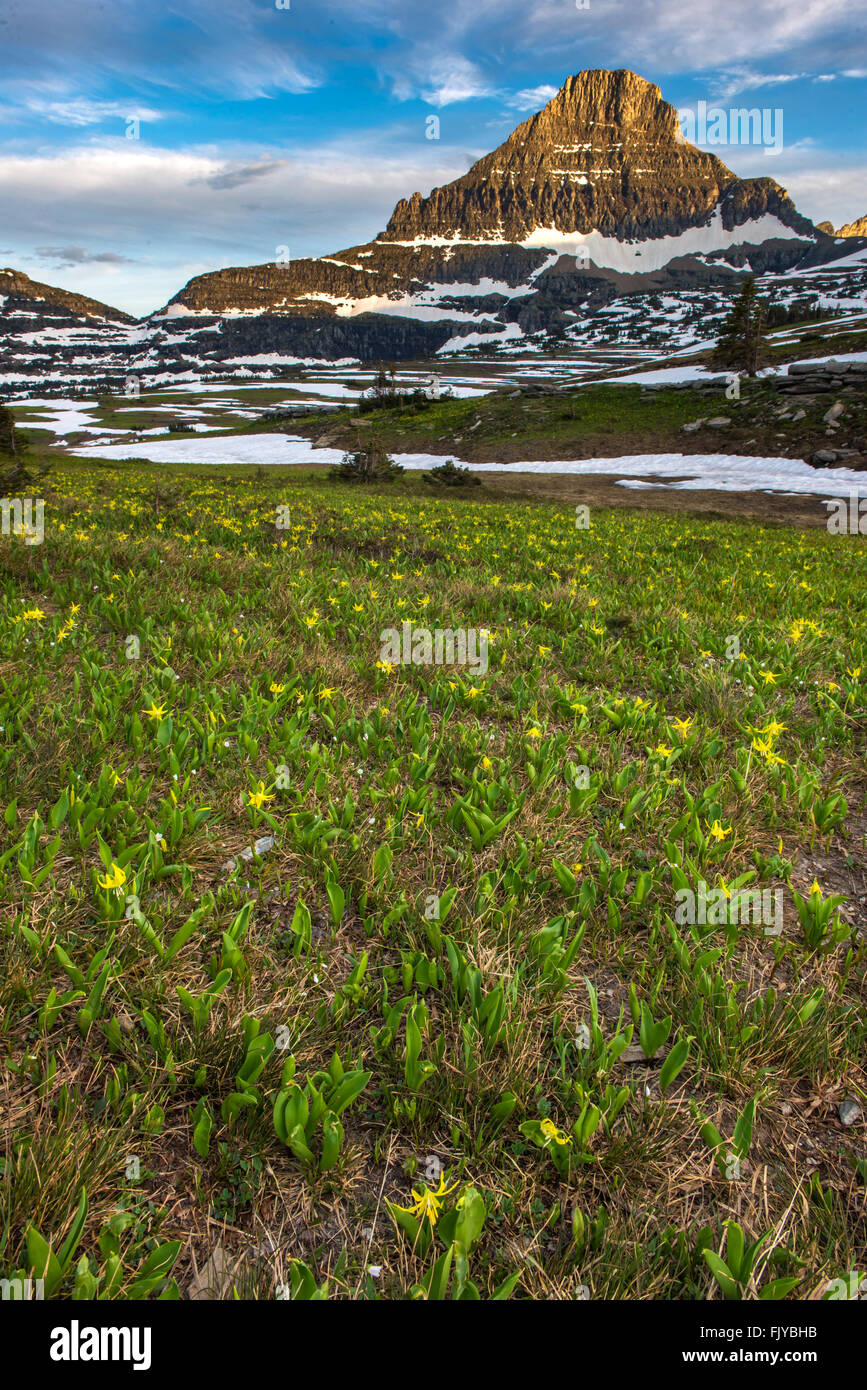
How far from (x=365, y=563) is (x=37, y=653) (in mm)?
4745

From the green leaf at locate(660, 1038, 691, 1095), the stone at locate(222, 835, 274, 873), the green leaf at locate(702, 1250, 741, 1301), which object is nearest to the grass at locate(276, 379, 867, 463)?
the stone at locate(222, 835, 274, 873)

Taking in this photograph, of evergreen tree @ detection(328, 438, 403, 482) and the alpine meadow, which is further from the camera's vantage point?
evergreen tree @ detection(328, 438, 403, 482)

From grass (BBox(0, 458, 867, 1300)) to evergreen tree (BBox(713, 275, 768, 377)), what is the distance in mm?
60248

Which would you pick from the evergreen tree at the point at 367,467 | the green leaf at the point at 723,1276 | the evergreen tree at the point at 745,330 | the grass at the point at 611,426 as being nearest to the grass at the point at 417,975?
the green leaf at the point at 723,1276

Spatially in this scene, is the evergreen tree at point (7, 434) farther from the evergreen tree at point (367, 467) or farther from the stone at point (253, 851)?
the stone at point (253, 851)

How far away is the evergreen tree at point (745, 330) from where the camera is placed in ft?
171

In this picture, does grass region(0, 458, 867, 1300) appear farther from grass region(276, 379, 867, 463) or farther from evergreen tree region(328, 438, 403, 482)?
grass region(276, 379, 867, 463)

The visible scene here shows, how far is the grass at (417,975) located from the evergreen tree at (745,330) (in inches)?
2372

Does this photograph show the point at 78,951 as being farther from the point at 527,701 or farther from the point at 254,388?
the point at 254,388

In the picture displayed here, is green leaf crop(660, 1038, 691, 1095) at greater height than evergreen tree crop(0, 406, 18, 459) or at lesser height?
lesser

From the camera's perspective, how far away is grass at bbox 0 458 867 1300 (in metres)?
1.61

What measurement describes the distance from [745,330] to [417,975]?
64.5 meters

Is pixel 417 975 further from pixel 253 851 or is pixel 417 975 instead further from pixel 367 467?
pixel 367 467

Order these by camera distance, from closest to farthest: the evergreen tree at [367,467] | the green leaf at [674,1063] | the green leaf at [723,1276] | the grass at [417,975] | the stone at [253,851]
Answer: the green leaf at [723,1276]
the grass at [417,975]
the green leaf at [674,1063]
the stone at [253,851]
the evergreen tree at [367,467]
